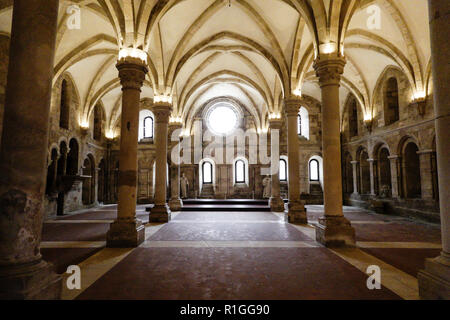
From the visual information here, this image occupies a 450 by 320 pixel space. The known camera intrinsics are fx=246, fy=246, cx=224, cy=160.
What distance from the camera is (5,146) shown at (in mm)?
2834

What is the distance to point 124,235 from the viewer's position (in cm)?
598

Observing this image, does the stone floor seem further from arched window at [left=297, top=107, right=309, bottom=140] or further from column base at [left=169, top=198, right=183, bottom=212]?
arched window at [left=297, top=107, right=309, bottom=140]

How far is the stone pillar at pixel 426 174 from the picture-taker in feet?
35.4

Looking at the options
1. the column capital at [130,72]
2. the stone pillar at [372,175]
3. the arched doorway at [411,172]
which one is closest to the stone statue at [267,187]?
the stone pillar at [372,175]

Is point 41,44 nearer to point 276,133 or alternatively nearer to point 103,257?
point 103,257

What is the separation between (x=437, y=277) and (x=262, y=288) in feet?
6.89

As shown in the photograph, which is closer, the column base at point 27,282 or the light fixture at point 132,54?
the column base at point 27,282

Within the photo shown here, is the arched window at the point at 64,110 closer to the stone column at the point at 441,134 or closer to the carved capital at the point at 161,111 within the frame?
the carved capital at the point at 161,111

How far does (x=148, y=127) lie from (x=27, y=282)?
1853 centimetres

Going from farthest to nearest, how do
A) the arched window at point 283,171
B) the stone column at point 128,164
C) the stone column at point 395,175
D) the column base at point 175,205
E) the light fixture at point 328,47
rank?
1. the arched window at point 283,171
2. the column base at point 175,205
3. the stone column at point 395,175
4. the light fixture at point 328,47
5. the stone column at point 128,164

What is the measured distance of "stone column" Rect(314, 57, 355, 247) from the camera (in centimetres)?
592

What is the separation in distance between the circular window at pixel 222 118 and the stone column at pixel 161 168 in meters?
10.4

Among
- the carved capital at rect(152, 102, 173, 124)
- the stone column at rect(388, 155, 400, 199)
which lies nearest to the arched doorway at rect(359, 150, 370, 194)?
the stone column at rect(388, 155, 400, 199)
